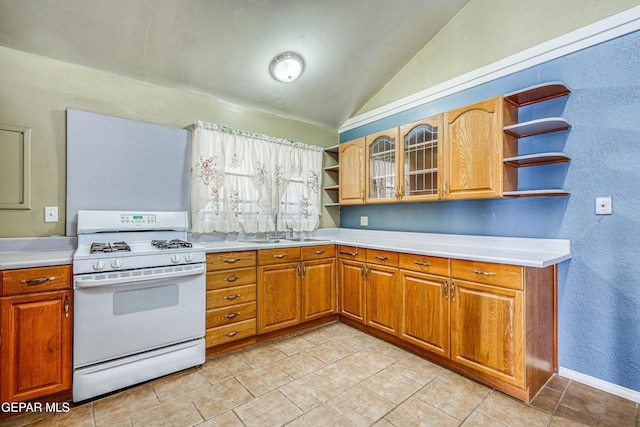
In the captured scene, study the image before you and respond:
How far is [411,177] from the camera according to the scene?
280 cm

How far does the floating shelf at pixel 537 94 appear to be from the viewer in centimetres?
202

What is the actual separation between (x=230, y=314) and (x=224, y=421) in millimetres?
900

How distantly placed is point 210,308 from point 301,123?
90.9 inches

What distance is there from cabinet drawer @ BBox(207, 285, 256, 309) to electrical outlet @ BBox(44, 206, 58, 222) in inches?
48.7

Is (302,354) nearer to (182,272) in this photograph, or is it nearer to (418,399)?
(418,399)

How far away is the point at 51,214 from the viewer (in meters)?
2.20

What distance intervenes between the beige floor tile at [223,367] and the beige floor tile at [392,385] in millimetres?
912

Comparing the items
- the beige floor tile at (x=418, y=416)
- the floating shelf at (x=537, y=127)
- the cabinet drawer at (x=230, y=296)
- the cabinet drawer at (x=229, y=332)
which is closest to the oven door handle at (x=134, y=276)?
the cabinet drawer at (x=230, y=296)

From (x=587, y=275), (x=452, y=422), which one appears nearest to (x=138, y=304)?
(x=452, y=422)

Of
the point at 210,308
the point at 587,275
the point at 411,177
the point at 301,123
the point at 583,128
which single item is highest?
the point at 301,123

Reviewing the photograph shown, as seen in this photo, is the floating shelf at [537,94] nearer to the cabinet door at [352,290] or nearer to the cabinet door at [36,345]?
the cabinet door at [352,290]

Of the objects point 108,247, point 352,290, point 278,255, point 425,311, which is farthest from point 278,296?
point 108,247

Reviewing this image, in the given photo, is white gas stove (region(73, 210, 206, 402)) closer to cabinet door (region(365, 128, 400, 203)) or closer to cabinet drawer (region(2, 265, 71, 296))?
cabinet drawer (region(2, 265, 71, 296))

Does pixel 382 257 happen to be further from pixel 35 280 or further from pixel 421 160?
pixel 35 280
